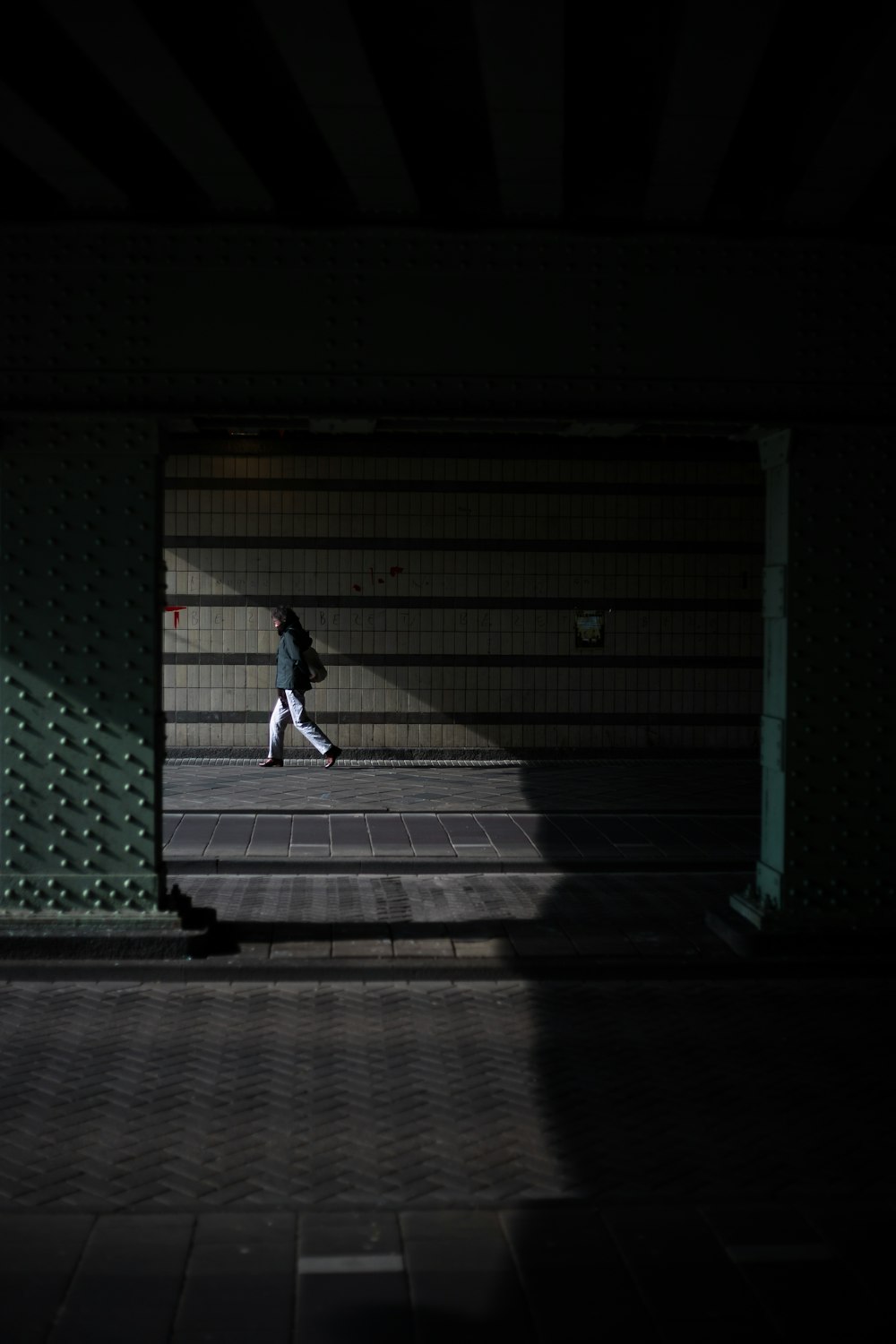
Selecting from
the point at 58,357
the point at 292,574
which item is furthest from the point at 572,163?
the point at 292,574

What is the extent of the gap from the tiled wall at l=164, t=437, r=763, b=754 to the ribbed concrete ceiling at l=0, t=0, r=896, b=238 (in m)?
7.98

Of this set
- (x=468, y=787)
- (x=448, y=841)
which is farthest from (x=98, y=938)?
(x=468, y=787)

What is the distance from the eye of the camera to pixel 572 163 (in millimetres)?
7164

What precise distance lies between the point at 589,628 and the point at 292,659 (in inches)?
136

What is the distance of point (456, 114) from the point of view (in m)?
6.64

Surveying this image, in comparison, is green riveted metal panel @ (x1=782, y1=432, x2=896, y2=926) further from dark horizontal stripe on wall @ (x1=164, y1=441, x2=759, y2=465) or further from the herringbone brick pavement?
dark horizontal stripe on wall @ (x1=164, y1=441, x2=759, y2=465)

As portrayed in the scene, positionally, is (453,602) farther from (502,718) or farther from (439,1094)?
(439,1094)

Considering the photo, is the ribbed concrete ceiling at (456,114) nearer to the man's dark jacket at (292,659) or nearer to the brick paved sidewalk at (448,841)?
the brick paved sidewalk at (448,841)

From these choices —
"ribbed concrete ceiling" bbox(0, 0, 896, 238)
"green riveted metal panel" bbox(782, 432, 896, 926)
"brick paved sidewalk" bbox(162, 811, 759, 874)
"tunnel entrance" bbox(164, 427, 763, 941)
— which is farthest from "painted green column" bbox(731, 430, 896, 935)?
"tunnel entrance" bbox(164, 427, 763, 941)

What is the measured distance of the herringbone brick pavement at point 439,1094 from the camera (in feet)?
16.5

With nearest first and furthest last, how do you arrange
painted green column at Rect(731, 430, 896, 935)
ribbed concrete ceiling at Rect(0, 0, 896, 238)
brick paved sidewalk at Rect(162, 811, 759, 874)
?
ribbed concrete ceiling at Rect(0, 0, 896, 238) → painted green column at Rect(731, 430, 896, 935) → brick paved sidewalk at Rect(162, 811, 759, 874)

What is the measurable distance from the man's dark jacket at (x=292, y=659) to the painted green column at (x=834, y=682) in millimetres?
7257

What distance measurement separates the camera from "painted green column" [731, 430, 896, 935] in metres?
7.85

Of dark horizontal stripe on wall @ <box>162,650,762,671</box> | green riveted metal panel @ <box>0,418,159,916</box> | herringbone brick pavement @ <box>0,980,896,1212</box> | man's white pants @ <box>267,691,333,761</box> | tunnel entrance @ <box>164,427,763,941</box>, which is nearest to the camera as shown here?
herringbone brick pavement @ <box>0,980,896,1212</box>
